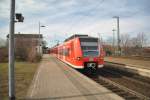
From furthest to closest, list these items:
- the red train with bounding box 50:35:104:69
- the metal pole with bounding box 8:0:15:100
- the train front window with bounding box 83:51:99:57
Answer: the train front window with bounding box 83:51:99:57, the red train with bounding box 50:35:104:69, the metal pole with bounding box 8:0:15:100

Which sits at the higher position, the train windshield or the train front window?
the train windshield

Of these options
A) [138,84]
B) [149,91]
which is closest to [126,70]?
[138,84]

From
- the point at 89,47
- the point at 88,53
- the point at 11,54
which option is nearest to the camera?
the point at 11,54

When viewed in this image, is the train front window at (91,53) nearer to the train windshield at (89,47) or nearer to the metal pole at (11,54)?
the train windshield at (89,47)

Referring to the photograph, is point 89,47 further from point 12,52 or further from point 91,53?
point 12,52

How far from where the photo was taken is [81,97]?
10.1 meters

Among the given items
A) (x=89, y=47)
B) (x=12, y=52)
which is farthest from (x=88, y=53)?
(x=12, y=52)

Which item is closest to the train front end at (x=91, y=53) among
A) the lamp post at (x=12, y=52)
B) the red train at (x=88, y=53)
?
the red train at (x=88, y=53)

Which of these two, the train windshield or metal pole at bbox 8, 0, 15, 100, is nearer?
metal pole at bbox 8, 0, 15, 100

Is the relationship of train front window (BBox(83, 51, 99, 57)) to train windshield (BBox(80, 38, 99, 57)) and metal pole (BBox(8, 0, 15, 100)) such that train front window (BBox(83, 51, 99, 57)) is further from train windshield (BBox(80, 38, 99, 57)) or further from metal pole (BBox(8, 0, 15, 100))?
metal pole (BBox(8, 0, 15, 100))

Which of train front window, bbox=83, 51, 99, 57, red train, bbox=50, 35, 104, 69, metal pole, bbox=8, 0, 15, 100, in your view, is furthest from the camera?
train front window, bbox=83, 51, 99, 57

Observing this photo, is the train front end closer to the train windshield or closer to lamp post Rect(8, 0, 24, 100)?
the train windshield

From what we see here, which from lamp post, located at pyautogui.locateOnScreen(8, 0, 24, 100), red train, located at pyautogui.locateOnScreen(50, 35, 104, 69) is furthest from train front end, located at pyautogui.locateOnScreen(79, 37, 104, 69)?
lamp post, located at pyautogui.locateOnScreen(8, 0, 24, 100)

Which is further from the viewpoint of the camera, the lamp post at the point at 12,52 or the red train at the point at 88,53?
the red train at the point at 88,53
